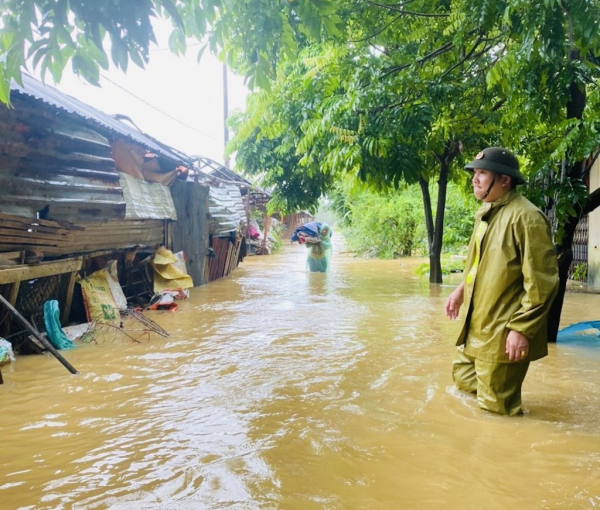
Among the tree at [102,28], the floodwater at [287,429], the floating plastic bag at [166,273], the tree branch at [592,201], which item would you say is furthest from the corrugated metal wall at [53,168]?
the tree branch at [592,201]

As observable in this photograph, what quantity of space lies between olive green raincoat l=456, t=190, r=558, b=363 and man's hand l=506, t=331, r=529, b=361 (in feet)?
0.13

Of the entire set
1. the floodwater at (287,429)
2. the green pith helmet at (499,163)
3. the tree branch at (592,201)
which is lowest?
the floodwater at (287,429)

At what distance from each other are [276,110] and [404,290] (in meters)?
5.53

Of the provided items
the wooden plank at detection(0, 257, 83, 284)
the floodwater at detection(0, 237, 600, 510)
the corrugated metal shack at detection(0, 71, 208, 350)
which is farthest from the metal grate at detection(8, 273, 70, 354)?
the floodwater at detection(0, 237, 600, 510)

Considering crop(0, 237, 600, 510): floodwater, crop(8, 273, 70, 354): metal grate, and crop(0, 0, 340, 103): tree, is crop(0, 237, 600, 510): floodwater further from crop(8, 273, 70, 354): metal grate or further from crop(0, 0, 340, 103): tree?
crop(0, 0, 340, 103): tree

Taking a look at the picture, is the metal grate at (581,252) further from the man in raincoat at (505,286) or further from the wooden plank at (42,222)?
the wooden plank at (42,222)

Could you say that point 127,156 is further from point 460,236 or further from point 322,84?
point 460,236

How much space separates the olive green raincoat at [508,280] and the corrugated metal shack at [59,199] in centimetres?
447

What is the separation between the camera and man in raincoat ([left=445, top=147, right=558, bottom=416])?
3.40 metres

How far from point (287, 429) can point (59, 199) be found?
14.9 ft

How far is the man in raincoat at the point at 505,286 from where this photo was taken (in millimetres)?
3396

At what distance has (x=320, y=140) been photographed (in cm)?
731

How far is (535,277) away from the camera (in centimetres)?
337

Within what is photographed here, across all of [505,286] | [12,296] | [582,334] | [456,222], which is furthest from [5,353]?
[456,222]
